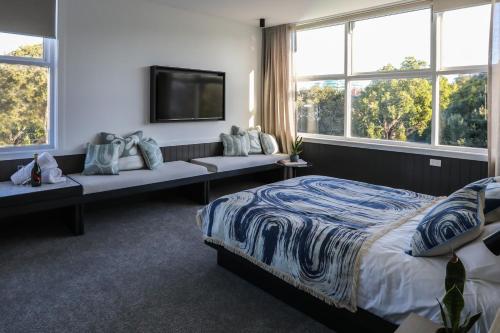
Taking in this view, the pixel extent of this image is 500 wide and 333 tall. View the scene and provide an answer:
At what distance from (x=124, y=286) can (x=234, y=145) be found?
3193 mm

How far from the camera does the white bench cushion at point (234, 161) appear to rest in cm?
487

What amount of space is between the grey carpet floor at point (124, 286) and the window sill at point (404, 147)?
272 centimetres

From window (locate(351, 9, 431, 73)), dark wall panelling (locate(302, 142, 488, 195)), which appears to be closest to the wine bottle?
dark wall panelling (locate(302, 142, 488, 195))

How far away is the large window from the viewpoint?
4.25 metres

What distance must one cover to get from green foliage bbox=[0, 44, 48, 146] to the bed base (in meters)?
2.62

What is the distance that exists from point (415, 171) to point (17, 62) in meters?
4.75

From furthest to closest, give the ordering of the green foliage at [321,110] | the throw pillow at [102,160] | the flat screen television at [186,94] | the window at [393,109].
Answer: the green foliage at [321,110] < the flat screen television at [186,94] < the window at [393,109] < the throw pillow at [102,160]

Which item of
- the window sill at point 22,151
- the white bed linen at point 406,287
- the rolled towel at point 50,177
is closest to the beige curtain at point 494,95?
the white bed linen at point 406,287

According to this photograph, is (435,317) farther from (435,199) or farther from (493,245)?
(435,199)

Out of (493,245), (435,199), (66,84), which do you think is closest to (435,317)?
(493,245)

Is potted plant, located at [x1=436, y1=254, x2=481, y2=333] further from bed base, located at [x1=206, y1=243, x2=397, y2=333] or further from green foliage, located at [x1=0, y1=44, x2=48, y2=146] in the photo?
green foliage, located at [x1=0, y1=44, x2=48, y2=146]

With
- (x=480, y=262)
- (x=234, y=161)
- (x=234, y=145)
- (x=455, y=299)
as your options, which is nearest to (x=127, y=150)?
(x=234, y=161)

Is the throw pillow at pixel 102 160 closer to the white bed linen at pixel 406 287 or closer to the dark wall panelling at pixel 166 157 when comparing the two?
the dark wall panelling at pixel 166 157

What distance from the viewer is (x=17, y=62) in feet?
12.6
